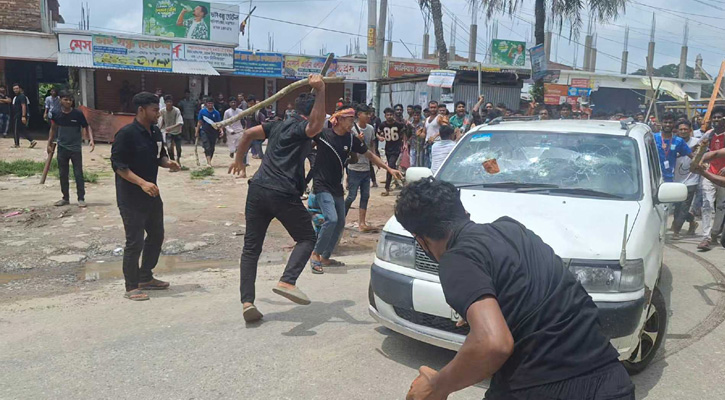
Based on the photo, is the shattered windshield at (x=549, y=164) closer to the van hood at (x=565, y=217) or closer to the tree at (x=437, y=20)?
the van hood at (x=565, y=217)

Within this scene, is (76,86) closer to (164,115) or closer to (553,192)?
(164,115)

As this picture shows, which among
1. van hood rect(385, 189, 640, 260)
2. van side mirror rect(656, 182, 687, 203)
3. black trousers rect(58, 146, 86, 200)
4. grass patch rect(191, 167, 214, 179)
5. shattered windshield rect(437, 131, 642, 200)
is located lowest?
grass patch rect(191, 167, 214, 179)

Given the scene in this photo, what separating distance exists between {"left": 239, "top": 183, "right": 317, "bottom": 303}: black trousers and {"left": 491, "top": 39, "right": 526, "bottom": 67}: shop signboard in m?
44.7

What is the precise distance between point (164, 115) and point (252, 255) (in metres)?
10.6

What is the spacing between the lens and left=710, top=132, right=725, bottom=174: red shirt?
25.9 feet

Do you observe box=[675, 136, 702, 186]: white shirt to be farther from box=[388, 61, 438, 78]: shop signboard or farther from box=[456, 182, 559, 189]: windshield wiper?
box=[388, 61, 438, 78]: shop signboard

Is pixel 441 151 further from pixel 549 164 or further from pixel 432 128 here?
pixel 549 164

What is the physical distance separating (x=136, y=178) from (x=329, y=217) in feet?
6.57

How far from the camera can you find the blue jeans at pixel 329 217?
6.40 metres

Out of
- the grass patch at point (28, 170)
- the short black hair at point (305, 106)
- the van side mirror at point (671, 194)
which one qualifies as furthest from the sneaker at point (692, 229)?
the grass patch at point (28, 170)

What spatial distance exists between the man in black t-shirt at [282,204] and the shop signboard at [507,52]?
1753 inches

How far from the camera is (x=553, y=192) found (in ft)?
14.2

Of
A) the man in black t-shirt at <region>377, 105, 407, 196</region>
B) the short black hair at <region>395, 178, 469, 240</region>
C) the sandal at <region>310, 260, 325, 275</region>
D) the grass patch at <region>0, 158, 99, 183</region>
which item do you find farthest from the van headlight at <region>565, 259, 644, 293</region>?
the grass patch at <region>0, 158, 99, 183</region>

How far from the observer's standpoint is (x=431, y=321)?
381 centimetres
